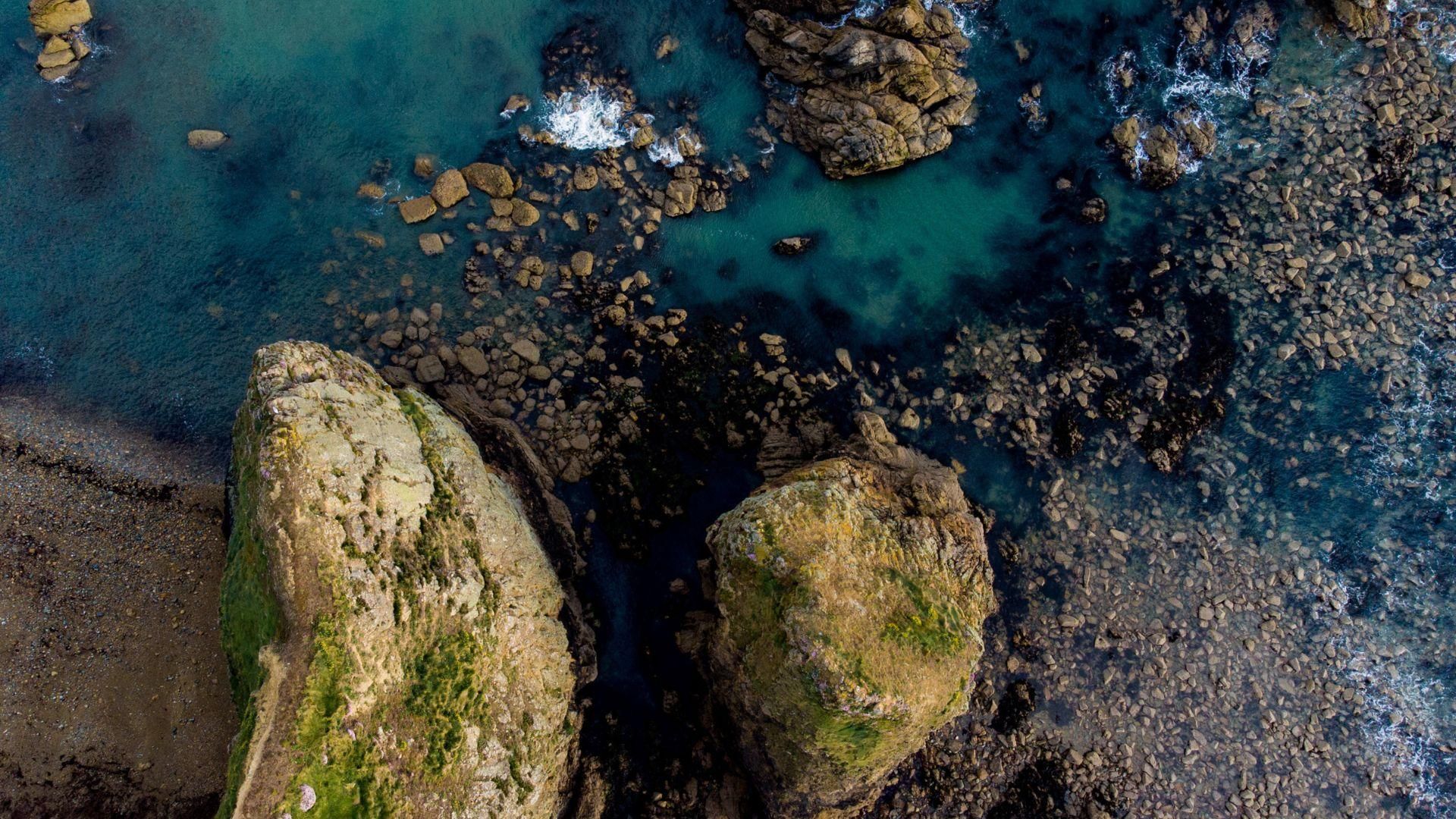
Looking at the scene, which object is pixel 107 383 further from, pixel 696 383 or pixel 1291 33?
pixel 1291 33

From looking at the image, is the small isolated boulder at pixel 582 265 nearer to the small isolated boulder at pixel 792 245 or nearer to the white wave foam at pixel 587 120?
the white wave foam at pixel 587 120

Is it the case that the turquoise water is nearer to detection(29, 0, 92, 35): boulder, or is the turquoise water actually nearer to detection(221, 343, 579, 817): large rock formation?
detection(29, 0, 92, 35): boulder

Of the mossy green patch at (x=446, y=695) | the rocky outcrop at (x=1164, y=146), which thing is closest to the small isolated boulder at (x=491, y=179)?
the mossy green patch at (x=446, y=695)

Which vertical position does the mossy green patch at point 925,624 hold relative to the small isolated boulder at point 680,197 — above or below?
below

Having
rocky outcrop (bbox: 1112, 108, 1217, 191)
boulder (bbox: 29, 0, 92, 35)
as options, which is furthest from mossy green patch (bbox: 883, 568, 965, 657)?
boulder (bbox: 29, 0, 92, 35)

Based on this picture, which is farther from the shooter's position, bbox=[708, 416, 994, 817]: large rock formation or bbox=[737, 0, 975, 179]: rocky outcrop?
bbox=[737, 0, 975, 179]: rocky outcrop

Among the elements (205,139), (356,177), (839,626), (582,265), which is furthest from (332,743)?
(205,139)

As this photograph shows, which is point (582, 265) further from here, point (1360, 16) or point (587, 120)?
point (1360, 16)
